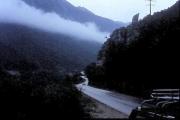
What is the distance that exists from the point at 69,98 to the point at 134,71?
35.6 metres

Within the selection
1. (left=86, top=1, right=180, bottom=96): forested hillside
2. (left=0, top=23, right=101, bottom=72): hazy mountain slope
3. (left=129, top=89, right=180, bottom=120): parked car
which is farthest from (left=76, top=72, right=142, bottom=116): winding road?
(left=0, top=23, right=101, bottom=72): hazy mountain slope

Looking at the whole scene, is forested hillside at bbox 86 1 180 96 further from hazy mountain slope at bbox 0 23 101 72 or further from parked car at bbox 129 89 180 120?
hazy mountain slope at bbox 0 23 101 72

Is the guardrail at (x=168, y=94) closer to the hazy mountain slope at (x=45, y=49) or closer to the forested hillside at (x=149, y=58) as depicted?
the forested hillside at (x=149, y=58)

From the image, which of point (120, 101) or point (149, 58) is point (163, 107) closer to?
point (120, 101)

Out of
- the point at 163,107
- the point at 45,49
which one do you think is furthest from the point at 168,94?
the point at 45,49

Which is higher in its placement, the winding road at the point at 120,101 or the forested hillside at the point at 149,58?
the forested hillside at the point at 149,58

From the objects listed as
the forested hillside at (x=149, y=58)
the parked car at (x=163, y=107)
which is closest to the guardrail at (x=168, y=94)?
the parked car at (x=163, y=107)

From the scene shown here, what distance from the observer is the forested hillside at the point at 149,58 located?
1656 inches

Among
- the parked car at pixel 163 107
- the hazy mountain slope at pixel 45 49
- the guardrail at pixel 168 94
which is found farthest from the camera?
the hazy mountain slope at pixel 45 49

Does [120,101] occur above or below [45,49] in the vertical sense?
below

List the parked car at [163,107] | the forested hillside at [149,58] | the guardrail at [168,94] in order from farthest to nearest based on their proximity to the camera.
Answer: the forested hillside at [149,58], the guardrail at [168,94], the parked car at [163,107]

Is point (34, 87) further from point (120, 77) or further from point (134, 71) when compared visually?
point (120, 77)

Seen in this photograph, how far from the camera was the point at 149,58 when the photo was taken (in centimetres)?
4584

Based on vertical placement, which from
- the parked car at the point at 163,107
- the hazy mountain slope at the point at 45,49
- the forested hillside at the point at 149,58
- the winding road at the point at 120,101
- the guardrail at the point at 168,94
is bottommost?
the winding road at the point at 120,101
